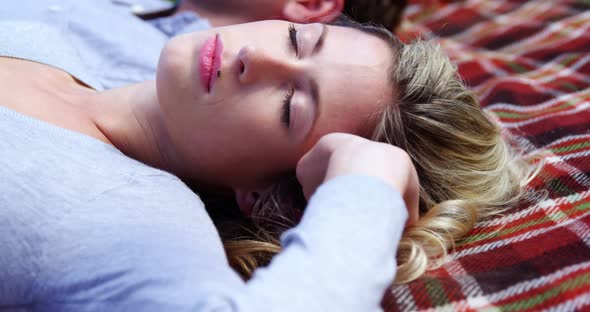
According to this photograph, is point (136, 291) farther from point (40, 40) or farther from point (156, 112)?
point (40, 40)

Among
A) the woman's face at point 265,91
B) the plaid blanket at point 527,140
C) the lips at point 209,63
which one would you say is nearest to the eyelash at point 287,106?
the woman's face at point 265,91

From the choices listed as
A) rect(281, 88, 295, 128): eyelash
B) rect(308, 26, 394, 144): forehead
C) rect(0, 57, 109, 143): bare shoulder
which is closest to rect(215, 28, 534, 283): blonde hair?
rect(308, 26, 394, 144): forehead

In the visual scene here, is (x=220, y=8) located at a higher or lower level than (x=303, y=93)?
lower

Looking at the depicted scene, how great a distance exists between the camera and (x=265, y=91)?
42.7 inches

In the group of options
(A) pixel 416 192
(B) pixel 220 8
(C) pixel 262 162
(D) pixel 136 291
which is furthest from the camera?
(B) pixel 220 8

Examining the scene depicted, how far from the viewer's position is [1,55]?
4.24ft

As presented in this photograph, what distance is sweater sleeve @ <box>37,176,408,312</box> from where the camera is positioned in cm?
75

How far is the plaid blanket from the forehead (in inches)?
12.0

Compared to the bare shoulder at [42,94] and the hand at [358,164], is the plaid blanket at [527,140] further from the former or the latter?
the bare shoulder at [42,94]

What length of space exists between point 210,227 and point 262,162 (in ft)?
0.79

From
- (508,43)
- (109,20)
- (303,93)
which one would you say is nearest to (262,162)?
(303,93)

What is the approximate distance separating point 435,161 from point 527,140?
443 millimetres

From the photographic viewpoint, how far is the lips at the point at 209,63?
110 centimetres

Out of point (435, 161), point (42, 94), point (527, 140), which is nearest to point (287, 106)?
point (435, 161)
